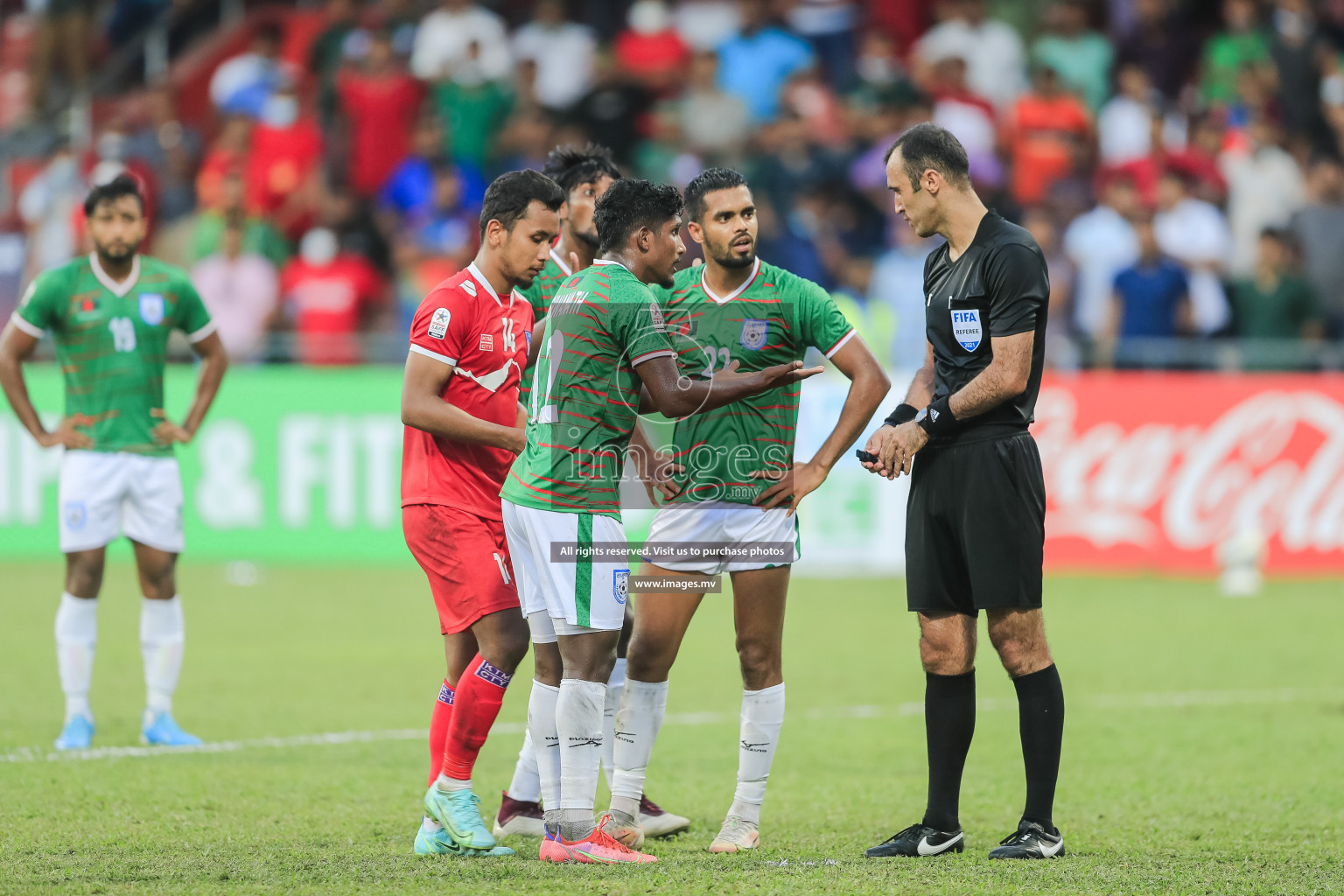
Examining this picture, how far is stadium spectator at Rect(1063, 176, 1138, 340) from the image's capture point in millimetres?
16797

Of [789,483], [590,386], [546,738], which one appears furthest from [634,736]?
[590,386]

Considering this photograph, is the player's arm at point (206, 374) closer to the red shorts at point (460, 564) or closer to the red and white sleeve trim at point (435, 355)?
the red shorts at point (460, 564)

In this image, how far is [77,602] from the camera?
9016 mm

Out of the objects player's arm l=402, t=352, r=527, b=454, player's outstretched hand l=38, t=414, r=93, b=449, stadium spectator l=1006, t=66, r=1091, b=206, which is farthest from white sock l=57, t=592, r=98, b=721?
stadium spectator l=1006, t=66, r=1091, b=206

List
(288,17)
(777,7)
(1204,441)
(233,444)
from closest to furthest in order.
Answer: (1204,441) → (233,444) → (777,7) → (288,17)

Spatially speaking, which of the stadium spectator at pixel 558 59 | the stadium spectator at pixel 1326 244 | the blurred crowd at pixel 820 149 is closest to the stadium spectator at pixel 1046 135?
the blurred crowd at pixel 820 149

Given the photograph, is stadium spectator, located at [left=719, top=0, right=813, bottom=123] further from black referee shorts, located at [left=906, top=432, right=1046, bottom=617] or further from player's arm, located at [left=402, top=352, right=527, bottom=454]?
player's arm, located at [left=402, top=352, right=527, bottom=454]

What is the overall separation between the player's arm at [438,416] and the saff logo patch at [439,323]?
10 cm

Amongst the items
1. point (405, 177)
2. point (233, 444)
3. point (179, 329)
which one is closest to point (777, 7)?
point (405, 177)

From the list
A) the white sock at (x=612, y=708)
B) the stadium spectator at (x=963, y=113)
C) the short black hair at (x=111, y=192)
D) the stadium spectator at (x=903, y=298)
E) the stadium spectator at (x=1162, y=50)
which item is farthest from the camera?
the stadium spectator at (x=1162, y=50)

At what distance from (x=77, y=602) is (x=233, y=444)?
24.5 ft

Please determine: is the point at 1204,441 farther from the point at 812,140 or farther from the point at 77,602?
the point at 77,602

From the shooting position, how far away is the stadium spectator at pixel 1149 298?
52.6ft

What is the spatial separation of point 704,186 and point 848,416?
1113 mm
